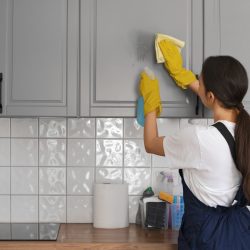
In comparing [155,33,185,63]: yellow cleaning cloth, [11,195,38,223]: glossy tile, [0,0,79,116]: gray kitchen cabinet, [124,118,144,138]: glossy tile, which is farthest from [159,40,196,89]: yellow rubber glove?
[11,195,38,223]: glossy tile

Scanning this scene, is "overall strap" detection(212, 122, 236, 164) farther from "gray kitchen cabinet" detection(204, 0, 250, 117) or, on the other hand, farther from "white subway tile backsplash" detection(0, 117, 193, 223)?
"white subway tile backsplash" detection(0, 117, 193, 223)

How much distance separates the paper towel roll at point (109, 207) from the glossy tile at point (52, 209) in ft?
0.60

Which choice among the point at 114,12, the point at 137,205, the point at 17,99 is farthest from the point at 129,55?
the point at 137,205

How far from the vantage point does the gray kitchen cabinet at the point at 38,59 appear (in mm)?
1986

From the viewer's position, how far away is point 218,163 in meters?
→ 1.62

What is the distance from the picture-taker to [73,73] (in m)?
2.00

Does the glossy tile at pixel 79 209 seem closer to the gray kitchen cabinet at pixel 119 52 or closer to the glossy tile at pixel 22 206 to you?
the glossy tile at pixel 22 206

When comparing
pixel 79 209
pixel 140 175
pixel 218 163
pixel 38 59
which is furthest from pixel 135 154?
pixel 218 163

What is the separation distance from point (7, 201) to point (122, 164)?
1.93ft

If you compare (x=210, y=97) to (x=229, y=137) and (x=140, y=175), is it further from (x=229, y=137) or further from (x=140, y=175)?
(x=140, y=175)

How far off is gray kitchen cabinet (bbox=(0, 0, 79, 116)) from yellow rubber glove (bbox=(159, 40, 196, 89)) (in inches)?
14.4

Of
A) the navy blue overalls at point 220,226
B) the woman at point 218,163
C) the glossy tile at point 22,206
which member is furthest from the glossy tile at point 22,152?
the navy blue overalls at point 220,226

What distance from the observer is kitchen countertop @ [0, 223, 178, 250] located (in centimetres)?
191

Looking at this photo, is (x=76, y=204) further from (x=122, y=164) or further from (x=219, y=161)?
(x=219, y=161)
